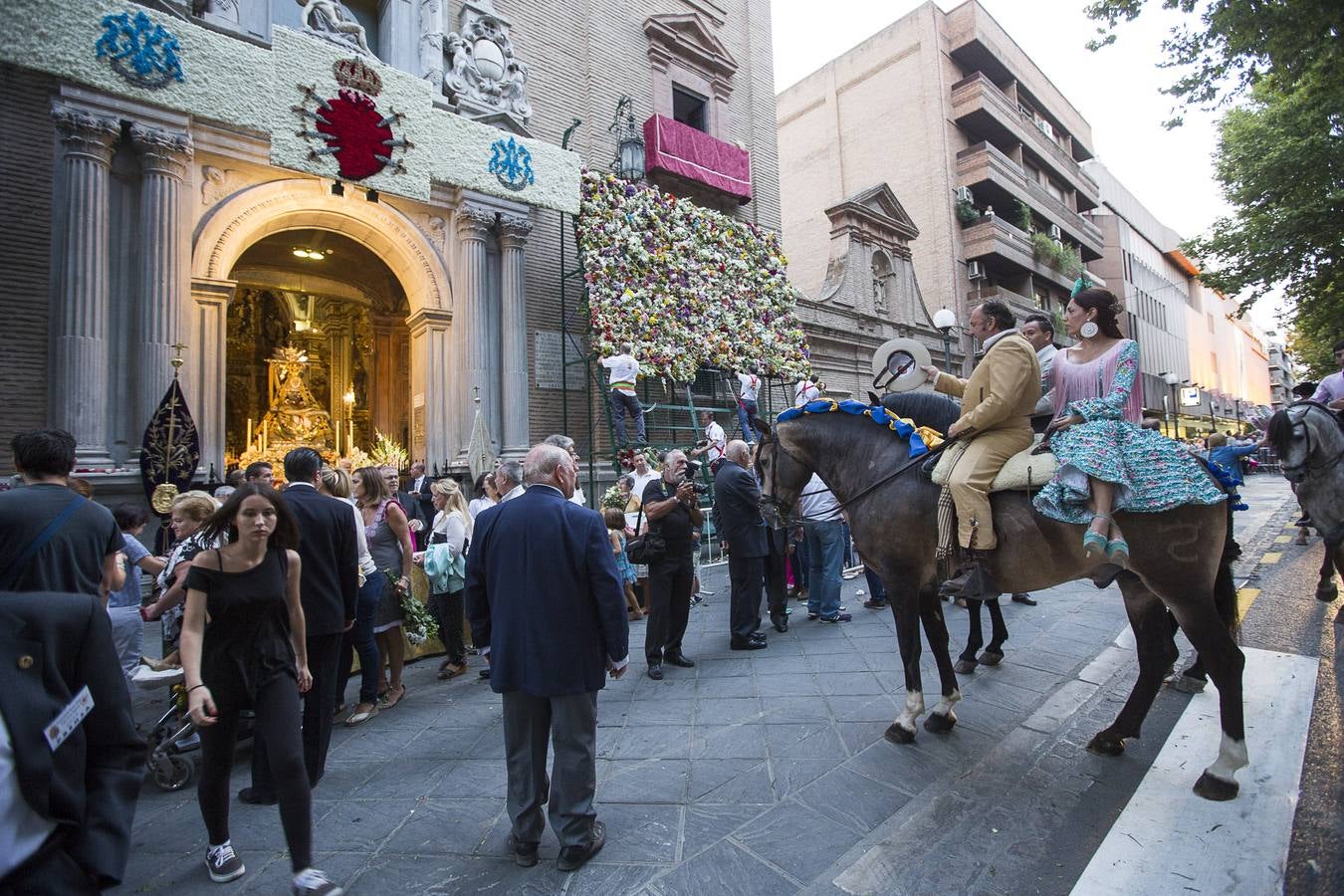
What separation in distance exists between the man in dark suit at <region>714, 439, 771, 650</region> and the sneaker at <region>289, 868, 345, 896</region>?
406 centimetres

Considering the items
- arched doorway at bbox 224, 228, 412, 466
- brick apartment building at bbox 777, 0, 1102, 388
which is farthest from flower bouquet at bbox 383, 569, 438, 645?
brick apartment building at bbox 777, 0, 1102, 388

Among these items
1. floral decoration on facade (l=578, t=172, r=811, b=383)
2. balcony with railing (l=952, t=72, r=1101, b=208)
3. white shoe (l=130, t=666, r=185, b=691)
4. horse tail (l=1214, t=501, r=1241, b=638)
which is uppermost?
balcony with railing (l=952, t=72, r=1101, b=208)

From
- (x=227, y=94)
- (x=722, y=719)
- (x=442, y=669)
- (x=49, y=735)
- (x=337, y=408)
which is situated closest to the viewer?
(x=49, y=735)

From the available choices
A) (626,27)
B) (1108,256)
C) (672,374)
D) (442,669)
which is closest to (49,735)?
(442,669)

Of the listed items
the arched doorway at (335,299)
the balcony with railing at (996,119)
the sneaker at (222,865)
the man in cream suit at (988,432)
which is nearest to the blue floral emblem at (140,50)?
the arched doorway at (335,299)

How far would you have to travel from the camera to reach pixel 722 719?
4.33 meters

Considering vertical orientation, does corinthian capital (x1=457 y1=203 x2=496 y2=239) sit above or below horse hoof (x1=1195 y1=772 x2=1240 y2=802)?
above

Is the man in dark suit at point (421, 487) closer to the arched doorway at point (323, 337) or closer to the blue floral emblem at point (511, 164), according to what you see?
the arched doorway at point (323, 337)

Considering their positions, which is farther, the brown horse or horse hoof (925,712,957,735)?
horse hoof (925,712,957,735)

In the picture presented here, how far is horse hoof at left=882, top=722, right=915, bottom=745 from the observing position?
3840mm

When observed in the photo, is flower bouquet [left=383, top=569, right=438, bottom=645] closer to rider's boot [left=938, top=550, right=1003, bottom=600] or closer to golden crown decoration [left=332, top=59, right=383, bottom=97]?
rider's boot [left=938, top=550, right=1003, bottom=600]

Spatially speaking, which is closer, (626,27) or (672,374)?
(672,374)

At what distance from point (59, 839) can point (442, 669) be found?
4569mm

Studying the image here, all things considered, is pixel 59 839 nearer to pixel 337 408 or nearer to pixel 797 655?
pixel 797 655
